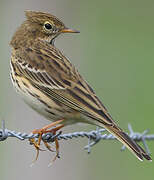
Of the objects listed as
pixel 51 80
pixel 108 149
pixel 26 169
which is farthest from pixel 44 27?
pixel 108 149

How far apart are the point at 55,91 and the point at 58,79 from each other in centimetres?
19

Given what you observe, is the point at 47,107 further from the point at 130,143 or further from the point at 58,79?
the point at 130,143

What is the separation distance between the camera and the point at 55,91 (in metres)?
7.13

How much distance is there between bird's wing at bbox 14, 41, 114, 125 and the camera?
6.90 m

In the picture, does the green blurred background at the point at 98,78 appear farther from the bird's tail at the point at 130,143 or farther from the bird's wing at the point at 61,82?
the bird's tail at the point at 130,143

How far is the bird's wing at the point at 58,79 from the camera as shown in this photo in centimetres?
690

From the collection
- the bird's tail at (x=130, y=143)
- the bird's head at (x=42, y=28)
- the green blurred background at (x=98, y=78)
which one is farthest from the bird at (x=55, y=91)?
the green blurred background at (x=98, y=78)

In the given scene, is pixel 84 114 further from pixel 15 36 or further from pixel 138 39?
pixel 138 39

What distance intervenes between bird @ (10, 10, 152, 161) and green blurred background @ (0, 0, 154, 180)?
1.84 meters

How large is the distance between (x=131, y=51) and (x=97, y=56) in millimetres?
1233

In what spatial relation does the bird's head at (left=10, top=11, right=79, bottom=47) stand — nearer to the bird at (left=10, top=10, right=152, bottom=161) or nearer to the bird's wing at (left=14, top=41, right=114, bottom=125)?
the bird at (left=10, top=10, right=152, bottom=161)

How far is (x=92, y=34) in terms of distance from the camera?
14617mm

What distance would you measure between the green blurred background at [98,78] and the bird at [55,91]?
184 cm

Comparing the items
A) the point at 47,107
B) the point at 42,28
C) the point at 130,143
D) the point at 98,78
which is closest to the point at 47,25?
the point at 42,28
